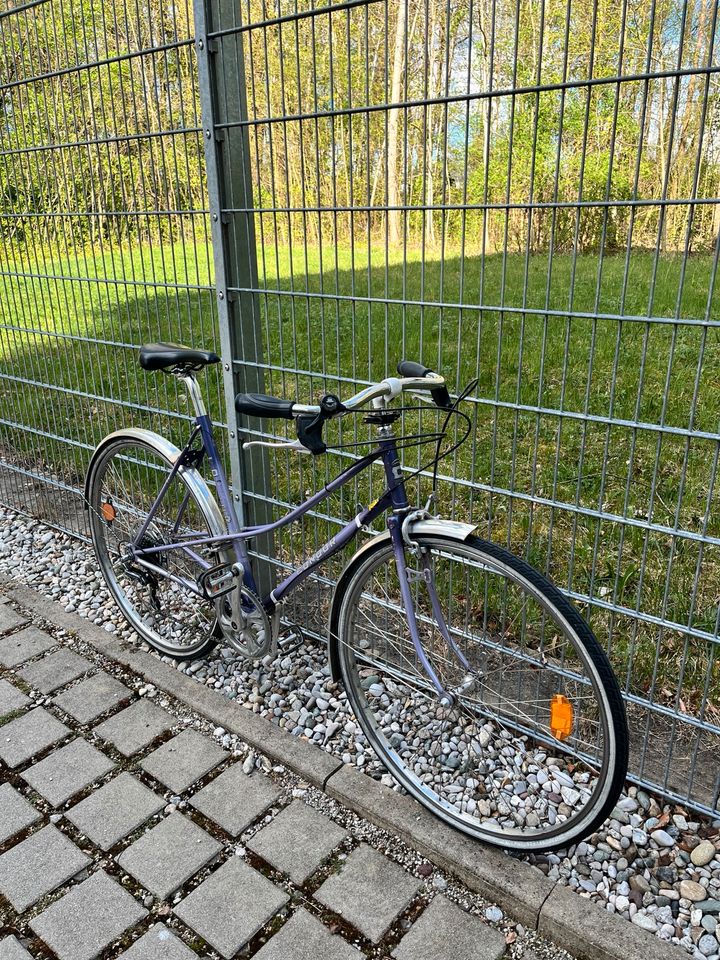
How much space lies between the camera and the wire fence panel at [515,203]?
1873mm

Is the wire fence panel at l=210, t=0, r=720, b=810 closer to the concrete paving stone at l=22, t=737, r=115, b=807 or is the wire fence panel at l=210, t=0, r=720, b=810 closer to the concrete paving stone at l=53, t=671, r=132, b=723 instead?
the concrete paving stone at l=53, t=671, r=132, b=723

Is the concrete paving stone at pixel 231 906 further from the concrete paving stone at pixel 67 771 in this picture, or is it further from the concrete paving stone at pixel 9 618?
the concrete paving stone at pixel 9 618

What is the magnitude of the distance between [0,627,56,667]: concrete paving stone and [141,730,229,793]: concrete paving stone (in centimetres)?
88

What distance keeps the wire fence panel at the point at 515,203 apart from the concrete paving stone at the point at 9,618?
123cm

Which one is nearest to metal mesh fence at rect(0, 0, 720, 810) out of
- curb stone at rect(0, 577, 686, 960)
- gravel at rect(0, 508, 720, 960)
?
gravel at rect(0, 508, 720, 960)

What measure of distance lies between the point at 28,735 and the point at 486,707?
1600 mm

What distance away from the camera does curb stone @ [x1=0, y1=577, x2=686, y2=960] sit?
1.96 meters

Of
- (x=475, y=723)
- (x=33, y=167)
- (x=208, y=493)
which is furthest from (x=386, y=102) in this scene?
(x=33, y=167)

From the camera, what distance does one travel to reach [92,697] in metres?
2.96

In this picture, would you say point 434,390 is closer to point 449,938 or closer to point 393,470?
point 393,470

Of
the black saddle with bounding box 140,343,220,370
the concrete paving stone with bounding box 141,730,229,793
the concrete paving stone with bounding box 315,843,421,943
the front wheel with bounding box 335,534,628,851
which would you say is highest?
the black saddle with bounding box 140,343,220,370

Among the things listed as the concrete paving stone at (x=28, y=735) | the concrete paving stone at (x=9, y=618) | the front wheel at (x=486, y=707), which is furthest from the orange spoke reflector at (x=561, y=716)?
the concrete paving stone at (x=9, y=618)

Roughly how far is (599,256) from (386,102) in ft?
2.58

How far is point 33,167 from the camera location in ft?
11.9
